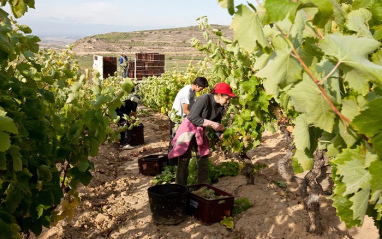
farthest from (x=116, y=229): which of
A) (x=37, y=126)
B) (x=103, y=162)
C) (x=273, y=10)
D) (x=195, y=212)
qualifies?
(x=273, y=10)

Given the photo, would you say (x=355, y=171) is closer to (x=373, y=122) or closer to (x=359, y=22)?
(x=373, y=122)

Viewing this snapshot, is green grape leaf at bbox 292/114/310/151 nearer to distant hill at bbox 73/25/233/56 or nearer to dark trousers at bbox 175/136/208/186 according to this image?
dark trousers at bbox 175/136/208/186

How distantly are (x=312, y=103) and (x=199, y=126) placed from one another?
400 cm

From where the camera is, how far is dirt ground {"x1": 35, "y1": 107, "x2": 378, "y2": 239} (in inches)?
165

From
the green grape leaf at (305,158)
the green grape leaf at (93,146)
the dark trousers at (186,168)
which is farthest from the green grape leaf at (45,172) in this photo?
the dark trousers at (186,168)

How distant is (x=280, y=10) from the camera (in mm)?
788

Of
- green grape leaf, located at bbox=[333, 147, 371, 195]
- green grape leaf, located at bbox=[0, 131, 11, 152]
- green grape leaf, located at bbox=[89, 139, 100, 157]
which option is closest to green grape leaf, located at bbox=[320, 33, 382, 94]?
green grape leaf, located at bbox=[333, 147, 371, 195]

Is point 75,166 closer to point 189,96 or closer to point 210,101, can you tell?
point 210,101

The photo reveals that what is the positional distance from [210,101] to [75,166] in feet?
8.20

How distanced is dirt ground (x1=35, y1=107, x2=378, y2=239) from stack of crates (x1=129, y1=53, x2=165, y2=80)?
15.8 metres

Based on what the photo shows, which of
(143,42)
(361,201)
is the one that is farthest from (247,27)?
(143,42)

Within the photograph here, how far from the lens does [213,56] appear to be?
5121mm

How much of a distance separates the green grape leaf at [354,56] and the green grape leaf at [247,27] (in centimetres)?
18

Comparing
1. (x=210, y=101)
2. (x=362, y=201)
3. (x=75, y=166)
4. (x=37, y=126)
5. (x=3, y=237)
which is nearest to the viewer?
(x=362, y=201)
